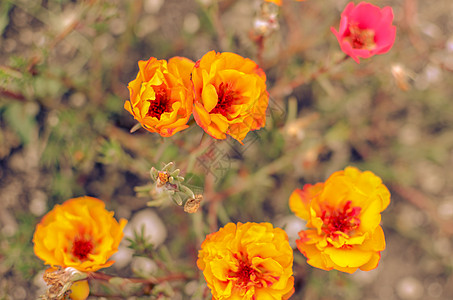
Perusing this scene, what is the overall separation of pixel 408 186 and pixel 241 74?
153 cm

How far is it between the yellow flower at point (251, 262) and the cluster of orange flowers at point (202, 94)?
26cm

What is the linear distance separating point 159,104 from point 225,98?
0.59ft

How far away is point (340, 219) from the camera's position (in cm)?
107

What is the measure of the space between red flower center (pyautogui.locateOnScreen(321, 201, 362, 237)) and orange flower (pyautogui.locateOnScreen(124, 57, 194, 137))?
0.49 m

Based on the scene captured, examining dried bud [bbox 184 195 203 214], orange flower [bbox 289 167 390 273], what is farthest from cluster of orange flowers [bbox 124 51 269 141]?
orange flower [bbox 289 167 390 273]

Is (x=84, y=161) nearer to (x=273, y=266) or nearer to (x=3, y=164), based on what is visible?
(x=3, y=164)

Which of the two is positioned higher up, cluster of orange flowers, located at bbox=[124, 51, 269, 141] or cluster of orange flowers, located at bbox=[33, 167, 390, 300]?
cluster of orange flowers, located at bbox=[124, 51, 269, 141]

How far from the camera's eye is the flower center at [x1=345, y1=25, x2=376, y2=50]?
1.26 m

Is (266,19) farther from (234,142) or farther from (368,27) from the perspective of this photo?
(234,142)

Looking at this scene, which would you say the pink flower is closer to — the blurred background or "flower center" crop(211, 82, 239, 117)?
the blurred background

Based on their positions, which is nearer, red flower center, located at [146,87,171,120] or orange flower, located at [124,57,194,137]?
orange flower, located at [124,57,194,137]

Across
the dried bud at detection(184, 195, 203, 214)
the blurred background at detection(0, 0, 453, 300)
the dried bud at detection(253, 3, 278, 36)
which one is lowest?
the blurred background at detection(0, 0, 453, 300)

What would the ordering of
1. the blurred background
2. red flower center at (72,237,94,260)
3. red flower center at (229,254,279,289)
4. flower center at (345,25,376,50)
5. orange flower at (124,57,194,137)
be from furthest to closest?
the blurred background → flower center at (345,25,376,50) → red flower center at (72,237,94,260) → red flower center at (229,254,279,289) → orange flower at (124,57,194,137)

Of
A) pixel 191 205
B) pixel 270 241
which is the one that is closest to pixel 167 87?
pixel 191 205
